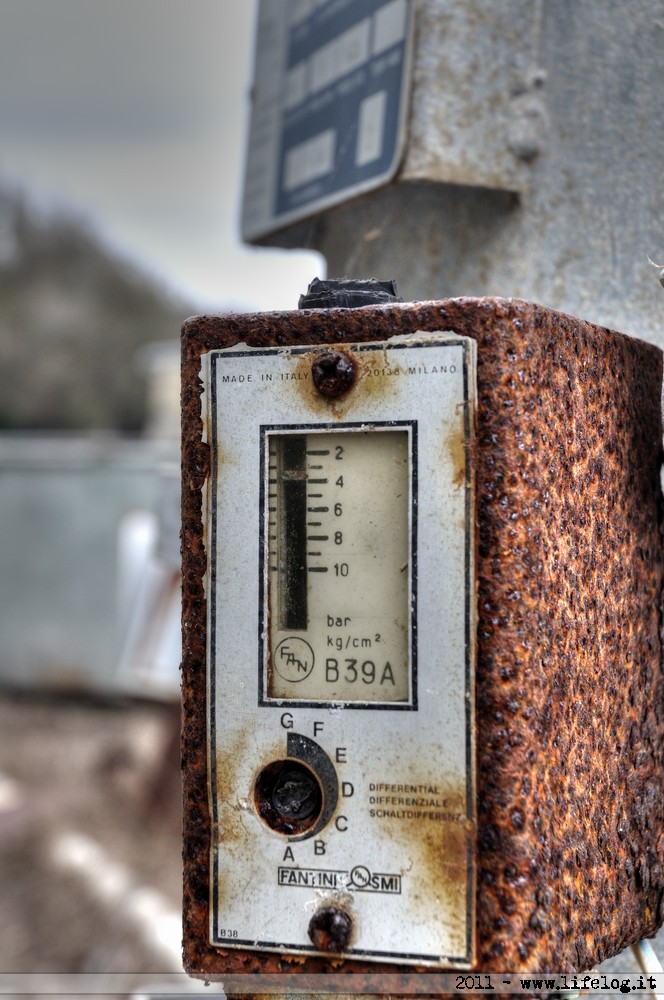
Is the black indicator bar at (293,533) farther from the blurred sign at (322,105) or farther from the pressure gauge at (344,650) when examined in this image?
the blurred sign at (322,105)

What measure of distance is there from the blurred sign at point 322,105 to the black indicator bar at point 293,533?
0.41 metres

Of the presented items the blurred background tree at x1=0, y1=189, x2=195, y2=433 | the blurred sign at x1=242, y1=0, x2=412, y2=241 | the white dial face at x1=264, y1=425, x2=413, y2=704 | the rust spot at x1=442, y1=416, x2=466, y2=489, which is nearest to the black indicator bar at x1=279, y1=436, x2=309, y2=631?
the white dial face at x1=264, y1=425, x2=413, y2=704

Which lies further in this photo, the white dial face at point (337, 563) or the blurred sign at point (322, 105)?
the blurred sign at point (322, 105)

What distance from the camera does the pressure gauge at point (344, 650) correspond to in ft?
2.57

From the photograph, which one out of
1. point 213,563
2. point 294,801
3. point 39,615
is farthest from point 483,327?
point 39,615

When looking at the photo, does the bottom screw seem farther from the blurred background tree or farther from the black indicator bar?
the blurred background tree

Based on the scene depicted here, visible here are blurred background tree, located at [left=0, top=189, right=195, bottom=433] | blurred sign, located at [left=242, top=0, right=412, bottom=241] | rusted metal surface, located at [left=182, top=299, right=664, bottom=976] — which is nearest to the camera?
rusted metal surface, located at [left=182, top=299, right=664, bottom=976]

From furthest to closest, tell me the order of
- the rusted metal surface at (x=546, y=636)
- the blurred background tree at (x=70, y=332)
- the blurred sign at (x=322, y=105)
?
the blurred background tree at (x=70, y=332), the blurred sign at (x=322, y=105), the rusted metal surface at (x=546, y=636)

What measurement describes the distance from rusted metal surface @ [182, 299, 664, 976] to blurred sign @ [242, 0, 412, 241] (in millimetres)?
372

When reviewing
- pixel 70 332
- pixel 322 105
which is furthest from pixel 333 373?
pixel 70 332

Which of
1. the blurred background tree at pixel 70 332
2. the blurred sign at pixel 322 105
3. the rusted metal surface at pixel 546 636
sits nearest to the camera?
the rusted metal surface at pixel 546 636

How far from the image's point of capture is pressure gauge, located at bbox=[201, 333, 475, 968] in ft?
2.57

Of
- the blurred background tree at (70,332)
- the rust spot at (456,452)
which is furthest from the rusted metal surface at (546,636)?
the blurred background tree at (70,332)

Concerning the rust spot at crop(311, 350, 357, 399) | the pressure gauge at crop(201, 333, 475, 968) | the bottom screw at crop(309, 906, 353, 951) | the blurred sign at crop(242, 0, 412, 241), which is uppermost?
the blurred sign at crop(242, 0, 412, 241)
